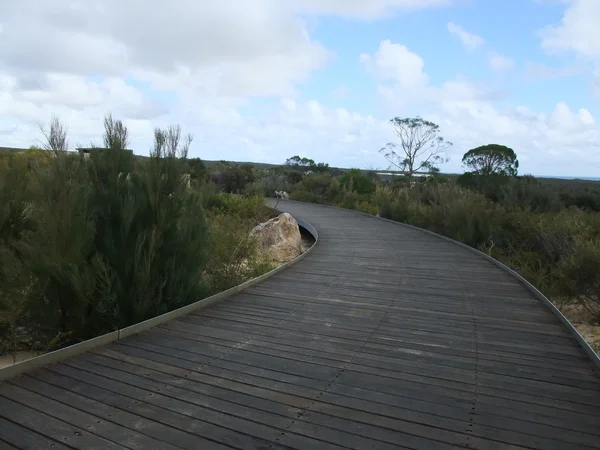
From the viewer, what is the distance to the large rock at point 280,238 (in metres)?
11.2

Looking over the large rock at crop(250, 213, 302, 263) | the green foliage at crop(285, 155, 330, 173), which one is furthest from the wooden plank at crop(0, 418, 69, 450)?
the green foliage at crop(285, 155, 330, 173)

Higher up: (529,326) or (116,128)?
(116,128)

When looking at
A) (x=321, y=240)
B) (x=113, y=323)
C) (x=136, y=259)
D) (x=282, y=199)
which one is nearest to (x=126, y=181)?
(x=136, y=259)

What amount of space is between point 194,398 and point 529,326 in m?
3.60

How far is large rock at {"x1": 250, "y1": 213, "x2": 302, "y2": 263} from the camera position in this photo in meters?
11.2

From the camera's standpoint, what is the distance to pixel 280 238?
38.1 ft

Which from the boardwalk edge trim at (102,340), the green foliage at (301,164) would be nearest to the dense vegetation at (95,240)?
the boardwalk edge trim at (102,340)

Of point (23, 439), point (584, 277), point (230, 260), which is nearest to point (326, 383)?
point (23, 439)

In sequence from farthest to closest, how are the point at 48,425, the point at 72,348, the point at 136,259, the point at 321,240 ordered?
the point at 321,240 → the point at 136,259 → the point at 72,348 → the point at 48,425

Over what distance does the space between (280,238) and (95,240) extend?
6788 mm

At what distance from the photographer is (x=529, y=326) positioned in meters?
5.11

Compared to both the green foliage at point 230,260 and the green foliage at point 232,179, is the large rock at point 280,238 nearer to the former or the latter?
the green foliage at point 230,260

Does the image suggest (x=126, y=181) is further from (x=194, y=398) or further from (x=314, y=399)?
(x=314, y=399)

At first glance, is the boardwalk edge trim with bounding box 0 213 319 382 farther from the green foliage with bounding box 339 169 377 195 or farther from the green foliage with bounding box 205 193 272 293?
the green foliage with bounding box 339 169 377 195
